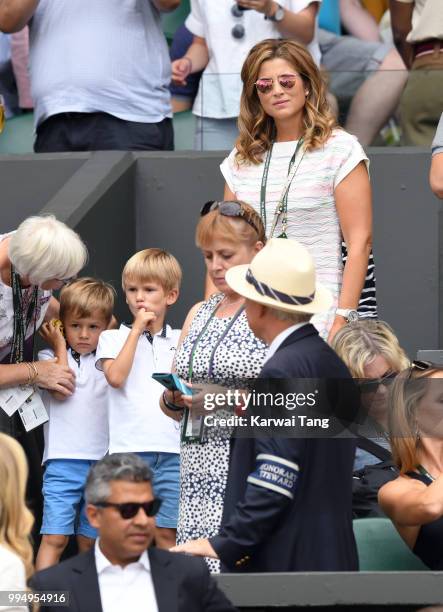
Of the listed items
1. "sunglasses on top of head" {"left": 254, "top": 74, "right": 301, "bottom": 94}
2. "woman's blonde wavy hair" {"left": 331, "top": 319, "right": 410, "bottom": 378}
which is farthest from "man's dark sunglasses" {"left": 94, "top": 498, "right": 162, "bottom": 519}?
"sunglasses on top of head" {"left": 254, "top": 74, "right": 301, "bottom": 94}

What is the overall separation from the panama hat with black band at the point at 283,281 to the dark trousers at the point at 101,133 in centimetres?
326

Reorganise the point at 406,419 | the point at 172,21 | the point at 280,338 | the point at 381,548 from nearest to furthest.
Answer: the point at 280,338 → the point at 406,419 → the point at 381,548 → the point at 172,21

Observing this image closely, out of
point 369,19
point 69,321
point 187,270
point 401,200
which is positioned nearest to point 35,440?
point 69,321

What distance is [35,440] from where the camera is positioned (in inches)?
294

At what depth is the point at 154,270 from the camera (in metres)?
6.95

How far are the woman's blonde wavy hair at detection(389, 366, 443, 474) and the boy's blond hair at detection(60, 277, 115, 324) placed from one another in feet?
6.48

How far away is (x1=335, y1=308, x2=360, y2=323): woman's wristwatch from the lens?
6.64 m

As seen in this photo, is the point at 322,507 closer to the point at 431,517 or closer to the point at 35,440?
the point at 431,517

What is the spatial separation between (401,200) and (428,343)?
76 centimetres

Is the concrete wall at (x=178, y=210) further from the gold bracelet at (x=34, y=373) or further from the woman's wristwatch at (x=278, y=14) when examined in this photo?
the gold bracelet at (x=34, y=373)

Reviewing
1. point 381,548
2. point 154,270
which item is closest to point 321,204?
point 154,270

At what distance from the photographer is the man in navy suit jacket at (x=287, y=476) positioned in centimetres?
509

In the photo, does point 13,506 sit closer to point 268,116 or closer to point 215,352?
point 215,352

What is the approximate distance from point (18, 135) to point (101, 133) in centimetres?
106
